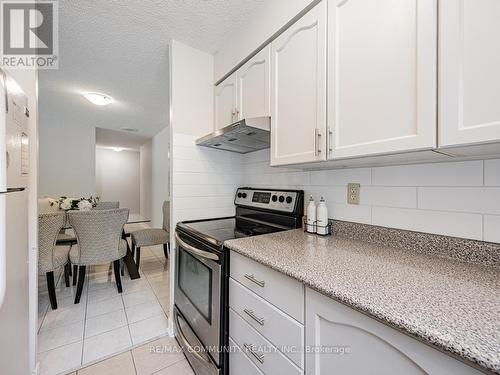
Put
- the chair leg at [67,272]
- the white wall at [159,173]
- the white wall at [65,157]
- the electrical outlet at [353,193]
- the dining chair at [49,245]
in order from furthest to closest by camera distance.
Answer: the white wall at [159,173] → the white wall at [65,157] → the chair leg at [67,272] → the dining chair at [49,245] → the electrical outlet at [353,193]

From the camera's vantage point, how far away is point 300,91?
3.66 ft

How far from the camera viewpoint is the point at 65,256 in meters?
2.08

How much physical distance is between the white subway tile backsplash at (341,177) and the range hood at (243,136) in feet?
1.40

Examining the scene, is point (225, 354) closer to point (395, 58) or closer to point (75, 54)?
point (395, 58)

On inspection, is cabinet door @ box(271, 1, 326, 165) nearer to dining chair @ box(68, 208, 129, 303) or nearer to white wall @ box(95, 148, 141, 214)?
dining chair @ box(68, 208, 129, 303)

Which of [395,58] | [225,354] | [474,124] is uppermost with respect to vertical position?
[395,58]

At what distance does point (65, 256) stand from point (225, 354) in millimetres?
1948

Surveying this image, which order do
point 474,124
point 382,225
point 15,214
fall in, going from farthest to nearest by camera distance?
point 382,225 < point 15,214 < point 474,124

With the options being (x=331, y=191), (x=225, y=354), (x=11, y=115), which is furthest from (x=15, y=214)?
(x=331, y=191)

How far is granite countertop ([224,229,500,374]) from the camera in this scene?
432mm

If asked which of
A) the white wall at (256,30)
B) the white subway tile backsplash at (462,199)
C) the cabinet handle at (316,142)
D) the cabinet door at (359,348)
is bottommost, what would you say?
the cabinet door at (359,348)

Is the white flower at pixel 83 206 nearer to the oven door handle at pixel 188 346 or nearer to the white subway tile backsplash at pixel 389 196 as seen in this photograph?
the oven door handle at pixel 188 346

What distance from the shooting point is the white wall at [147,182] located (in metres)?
5.82

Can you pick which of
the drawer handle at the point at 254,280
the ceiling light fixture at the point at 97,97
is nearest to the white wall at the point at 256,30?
the drawer handle at the point at 254,280
